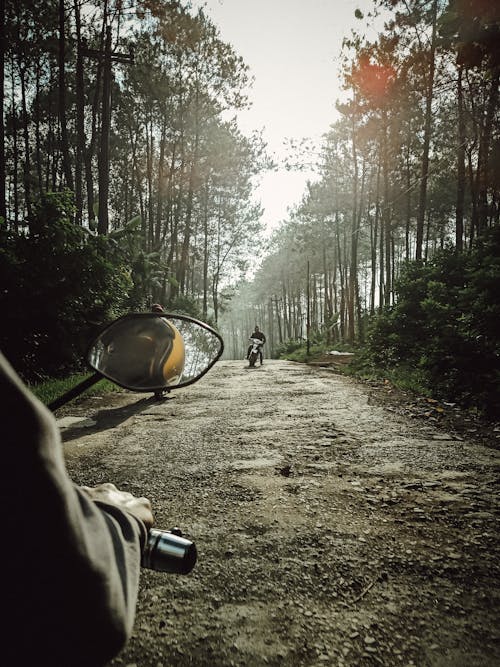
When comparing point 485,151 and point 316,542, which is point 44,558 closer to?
point 316,542

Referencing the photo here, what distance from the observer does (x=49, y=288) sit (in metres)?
7.93

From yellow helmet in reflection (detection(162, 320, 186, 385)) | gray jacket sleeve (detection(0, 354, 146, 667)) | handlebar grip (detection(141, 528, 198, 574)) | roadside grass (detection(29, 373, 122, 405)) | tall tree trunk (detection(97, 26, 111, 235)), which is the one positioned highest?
tall tree trunk (detection(97, 26, 111, 235))

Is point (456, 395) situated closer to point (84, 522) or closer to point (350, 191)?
point (84, 522)

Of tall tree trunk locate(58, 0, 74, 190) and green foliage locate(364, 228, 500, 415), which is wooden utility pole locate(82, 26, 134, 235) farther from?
green foliage locate(364, 228, 500, 415)

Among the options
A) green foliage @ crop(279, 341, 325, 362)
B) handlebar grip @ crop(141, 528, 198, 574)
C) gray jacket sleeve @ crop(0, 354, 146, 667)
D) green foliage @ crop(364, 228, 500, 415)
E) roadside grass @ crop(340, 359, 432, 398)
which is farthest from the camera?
green foliage @ crop(279, 341, 325, 362)

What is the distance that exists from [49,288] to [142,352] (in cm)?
779

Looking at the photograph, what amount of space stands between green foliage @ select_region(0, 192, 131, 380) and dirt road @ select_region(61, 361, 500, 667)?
441 centimetres

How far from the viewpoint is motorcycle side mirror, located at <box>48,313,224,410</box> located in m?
1.26

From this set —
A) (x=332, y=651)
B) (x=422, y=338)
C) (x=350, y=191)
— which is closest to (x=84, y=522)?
(x=332, y=651)

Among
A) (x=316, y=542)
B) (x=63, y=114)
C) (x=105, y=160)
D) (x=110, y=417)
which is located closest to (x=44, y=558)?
(x=316, y=542)

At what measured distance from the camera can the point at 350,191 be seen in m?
27.3

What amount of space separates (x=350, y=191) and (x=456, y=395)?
961 inches

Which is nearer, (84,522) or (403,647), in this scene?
(84,522)

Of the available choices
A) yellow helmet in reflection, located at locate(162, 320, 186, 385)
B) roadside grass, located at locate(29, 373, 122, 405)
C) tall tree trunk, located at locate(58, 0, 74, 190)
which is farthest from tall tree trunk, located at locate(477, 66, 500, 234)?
yellow helmet in reflection, located at locate(162, 320, 186, 385)
